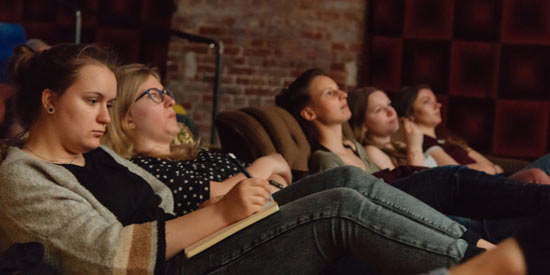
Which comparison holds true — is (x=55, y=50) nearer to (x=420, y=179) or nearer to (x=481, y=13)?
(x=420, y=179)

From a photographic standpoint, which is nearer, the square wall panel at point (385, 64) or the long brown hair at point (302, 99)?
the long brown hair at point (302, 99)

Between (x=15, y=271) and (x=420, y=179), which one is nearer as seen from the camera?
(x=15, y=271)

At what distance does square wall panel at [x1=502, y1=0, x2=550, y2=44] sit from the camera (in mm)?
4656

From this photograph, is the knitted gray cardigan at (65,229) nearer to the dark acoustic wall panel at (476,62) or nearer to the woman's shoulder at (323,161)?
the woman's shoulder at (323,161)

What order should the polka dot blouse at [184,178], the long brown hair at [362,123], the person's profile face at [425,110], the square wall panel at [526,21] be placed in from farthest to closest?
1. the square wall panel at [526,21]
2. the person's profile face at [425,110]
3. the long brown hair at [362,123]
4. the polka dot blouse at [184,178]

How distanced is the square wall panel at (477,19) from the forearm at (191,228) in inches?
151

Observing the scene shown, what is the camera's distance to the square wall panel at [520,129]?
15.6ft

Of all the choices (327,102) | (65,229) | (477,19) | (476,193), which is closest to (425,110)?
(327,102)

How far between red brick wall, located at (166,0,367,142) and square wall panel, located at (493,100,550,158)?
3.76 feet

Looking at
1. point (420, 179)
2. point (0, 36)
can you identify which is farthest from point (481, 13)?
Result: point (0, 36)

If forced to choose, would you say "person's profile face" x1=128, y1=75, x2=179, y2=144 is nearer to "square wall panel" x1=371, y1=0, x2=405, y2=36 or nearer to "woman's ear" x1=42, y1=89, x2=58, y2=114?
"woman's ear" x1=42, y1=89, x2=58, y2=114

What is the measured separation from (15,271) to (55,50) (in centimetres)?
57

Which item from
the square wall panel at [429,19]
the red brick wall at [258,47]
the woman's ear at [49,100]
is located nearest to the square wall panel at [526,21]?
the square wall panel at [429,19]

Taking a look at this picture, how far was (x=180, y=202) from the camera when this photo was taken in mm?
1775
